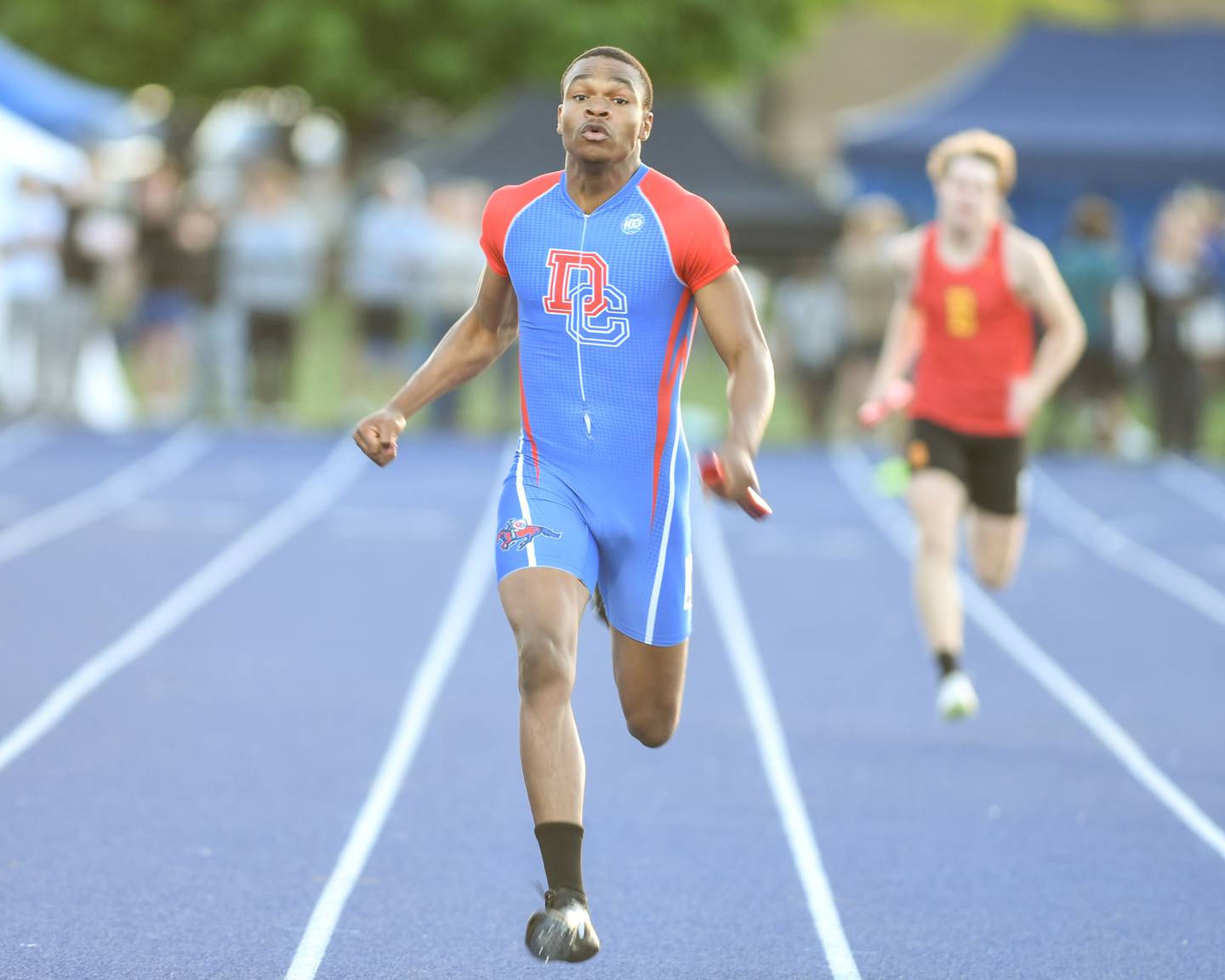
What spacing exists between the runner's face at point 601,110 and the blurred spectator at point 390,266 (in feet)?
43.8

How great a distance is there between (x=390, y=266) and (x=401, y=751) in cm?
1093

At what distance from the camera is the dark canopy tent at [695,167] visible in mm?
21875

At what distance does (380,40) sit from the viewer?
34219 millimetres

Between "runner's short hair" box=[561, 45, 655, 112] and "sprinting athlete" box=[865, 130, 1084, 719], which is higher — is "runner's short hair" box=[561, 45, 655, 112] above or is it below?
above

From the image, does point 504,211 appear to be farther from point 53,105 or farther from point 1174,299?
point 53,105

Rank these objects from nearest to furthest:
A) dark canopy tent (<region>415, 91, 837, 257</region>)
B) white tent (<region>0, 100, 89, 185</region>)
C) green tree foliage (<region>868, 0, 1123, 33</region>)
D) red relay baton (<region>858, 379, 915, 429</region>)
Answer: red relay baton (<region>858, 379, 915, 429</region>)
white tent (<region>0, 100, 89, 185</region>)
dark canopy tent (<region>415, 91, 837, 257</region>)
green tree foliage (<region>868, 0, 1123, 33</region>)

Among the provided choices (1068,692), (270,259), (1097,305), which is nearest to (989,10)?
(1097,305)

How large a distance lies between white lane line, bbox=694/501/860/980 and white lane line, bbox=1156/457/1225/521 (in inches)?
170

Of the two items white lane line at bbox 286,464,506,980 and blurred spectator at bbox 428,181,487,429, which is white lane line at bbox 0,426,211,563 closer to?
blurred spectator at bbox 428,181,487,429

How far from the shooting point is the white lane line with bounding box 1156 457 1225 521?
16.2m

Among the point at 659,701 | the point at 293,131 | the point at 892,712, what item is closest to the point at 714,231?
the point at 659,701

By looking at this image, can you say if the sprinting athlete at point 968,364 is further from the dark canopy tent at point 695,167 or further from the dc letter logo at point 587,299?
the dark canopy tent at point 695,167

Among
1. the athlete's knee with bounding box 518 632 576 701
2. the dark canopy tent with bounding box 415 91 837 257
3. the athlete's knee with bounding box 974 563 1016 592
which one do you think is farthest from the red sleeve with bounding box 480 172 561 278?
the dark canopy tent with bounding box 415 91 837 257

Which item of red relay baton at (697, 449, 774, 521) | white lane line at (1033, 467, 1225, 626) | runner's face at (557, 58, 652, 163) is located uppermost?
runner's face at (557, 58, 652, 163)
